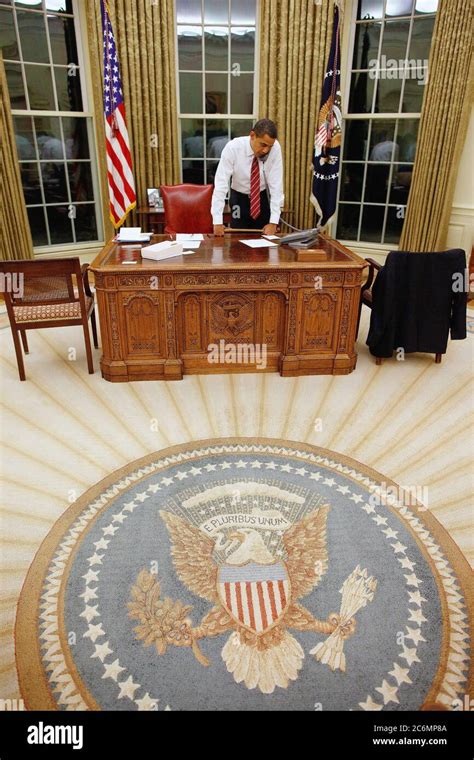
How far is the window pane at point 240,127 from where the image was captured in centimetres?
629

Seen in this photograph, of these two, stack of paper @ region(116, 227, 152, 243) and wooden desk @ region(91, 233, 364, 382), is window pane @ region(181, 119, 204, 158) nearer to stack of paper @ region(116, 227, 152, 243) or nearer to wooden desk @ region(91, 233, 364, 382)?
stack of paper @ region(116, 227, 152, 243)

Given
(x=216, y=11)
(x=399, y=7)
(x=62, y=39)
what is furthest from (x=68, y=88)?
(x=399, y=7)

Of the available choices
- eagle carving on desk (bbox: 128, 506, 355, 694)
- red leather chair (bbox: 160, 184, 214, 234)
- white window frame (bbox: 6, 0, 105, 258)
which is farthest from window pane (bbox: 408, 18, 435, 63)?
eagle carving on desk (bbox: 128, 506, 355, 694)

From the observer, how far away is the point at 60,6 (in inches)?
218

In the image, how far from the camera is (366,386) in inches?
149

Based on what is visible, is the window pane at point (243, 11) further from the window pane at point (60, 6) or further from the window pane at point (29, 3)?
the window pane at point (29, 3)

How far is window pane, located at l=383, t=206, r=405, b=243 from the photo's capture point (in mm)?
6455

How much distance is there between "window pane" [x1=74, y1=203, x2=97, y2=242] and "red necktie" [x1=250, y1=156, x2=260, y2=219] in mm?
2755

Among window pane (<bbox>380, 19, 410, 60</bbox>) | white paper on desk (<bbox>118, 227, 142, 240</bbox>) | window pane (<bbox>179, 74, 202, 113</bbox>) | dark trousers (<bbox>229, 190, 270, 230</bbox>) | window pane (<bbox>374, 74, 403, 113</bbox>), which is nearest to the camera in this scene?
white paper on desk (<bbox>118, 227, 142, 240</bbox>)

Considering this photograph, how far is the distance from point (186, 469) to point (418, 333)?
2.23m

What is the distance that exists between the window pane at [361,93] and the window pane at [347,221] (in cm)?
111

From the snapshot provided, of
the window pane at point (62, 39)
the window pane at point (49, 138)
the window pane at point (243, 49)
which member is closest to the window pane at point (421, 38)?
the window pane at point (243, 49)
